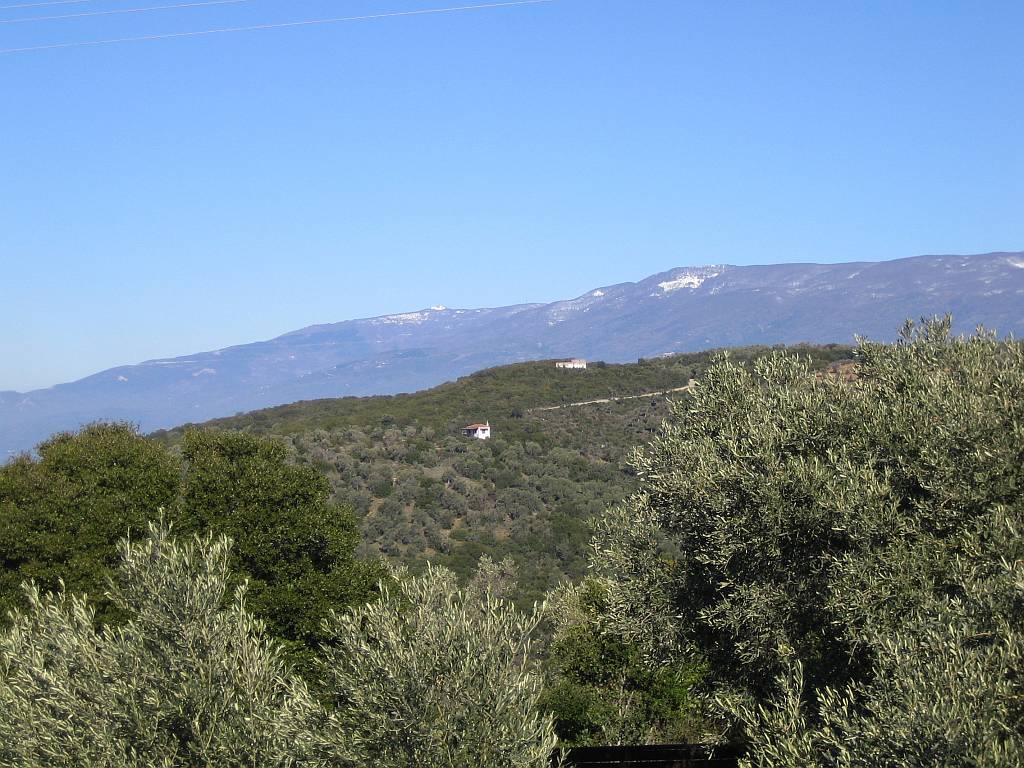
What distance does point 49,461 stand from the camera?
2347 cm

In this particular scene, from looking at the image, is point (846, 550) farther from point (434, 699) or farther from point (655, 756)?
point (655, 756)

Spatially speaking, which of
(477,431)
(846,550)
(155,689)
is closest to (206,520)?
(155,689)

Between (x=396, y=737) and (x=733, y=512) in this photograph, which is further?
(x=733, y=512)

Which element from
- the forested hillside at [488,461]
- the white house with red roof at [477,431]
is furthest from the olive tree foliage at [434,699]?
the white house with red roof at [477,431]

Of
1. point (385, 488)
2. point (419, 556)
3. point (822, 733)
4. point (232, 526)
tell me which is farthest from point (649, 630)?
point (385, 488)

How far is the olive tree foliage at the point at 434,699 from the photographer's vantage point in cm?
966

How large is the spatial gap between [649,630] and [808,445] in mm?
3877

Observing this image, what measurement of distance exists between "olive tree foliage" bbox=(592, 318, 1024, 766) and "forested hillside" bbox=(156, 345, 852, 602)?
20267 mm

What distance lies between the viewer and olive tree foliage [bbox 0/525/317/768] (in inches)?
391

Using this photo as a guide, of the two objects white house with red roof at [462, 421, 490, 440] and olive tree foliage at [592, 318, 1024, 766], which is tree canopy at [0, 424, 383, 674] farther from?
white house with red roof at [462, 421, 490, 440]

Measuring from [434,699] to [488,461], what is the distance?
177 feet

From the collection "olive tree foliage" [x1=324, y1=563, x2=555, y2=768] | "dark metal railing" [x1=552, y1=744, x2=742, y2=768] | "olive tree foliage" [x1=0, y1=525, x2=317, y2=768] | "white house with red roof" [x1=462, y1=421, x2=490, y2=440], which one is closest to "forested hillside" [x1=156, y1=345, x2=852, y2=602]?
"white house with red roof" [x1=462, y1=421, x2=490, y2=440]

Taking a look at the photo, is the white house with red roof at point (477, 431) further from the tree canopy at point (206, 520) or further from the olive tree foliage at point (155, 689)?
the olive tree foliage at point (155, 689)

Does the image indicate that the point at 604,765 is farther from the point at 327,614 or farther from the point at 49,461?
the point at 49,461
